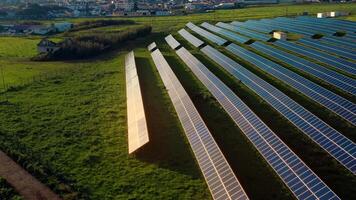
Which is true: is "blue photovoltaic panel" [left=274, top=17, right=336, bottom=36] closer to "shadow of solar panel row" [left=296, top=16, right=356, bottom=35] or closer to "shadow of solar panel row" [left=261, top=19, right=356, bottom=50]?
"shadow of solar panel row" [left=261, top=19, right=356, bottom=50]

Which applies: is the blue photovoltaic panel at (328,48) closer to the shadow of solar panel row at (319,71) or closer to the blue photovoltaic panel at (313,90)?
the shadow of solar panel row at (319,71)

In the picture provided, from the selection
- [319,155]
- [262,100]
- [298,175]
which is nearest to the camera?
[298,175]

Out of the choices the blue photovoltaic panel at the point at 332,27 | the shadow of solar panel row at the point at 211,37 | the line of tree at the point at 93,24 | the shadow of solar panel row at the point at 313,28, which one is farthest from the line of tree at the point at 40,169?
the line of tree at the point at 93,24

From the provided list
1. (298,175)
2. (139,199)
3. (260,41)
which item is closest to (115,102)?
(139,199)

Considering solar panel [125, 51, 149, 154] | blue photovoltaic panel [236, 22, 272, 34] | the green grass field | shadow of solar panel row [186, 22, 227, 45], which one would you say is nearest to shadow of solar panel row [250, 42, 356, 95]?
the green grass field

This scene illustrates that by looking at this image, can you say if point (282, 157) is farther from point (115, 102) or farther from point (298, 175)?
point (115, 102)

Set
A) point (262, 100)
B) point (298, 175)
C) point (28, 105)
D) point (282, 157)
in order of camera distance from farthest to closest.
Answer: point (28, 105)
point (262, 100)
point (282, 157)
point (298, 175)

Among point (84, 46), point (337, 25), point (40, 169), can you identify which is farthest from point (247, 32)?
point (40, 169)
